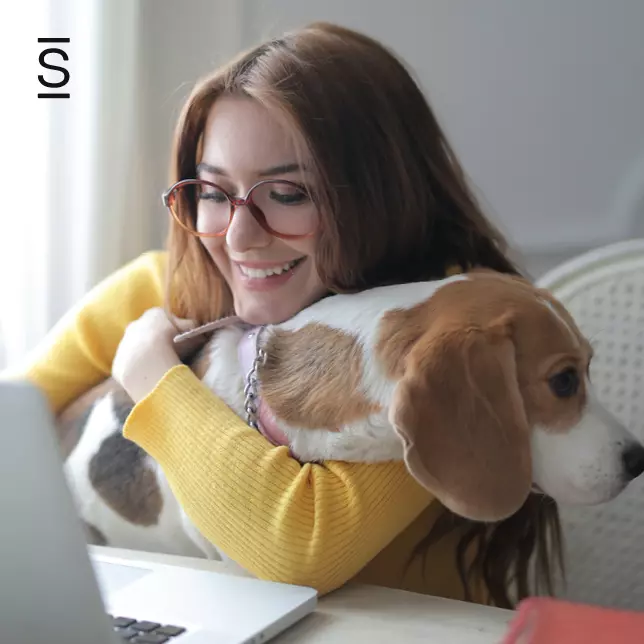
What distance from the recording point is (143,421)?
97 centimetres

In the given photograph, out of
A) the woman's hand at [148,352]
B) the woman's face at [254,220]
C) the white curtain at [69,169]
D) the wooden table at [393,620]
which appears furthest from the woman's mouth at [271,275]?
the white curtain at [69,169]

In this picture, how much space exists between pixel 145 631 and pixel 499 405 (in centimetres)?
34

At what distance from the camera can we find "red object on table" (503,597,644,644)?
0.67 metres

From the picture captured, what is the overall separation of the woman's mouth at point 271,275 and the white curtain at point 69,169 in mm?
581

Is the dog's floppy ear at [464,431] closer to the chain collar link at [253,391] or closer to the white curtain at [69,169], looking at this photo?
the chain collar link at [253,391]

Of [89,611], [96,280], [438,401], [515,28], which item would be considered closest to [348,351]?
[438,401]

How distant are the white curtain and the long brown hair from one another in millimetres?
458

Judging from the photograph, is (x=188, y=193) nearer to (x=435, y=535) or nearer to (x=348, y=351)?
(x=348, y=351)

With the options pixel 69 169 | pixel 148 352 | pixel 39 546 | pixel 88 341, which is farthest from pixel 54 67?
pixel 39 546

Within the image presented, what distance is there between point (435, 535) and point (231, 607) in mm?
342

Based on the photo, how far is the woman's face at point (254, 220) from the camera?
0.97 metres

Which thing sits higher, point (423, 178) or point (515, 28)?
point (515, 28)

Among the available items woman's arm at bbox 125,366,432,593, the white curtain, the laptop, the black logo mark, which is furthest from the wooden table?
the black logo mark

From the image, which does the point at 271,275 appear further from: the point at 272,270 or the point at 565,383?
the point at 565,383
